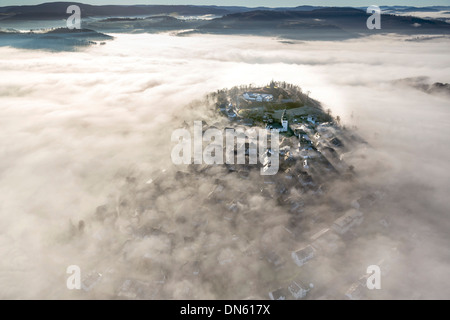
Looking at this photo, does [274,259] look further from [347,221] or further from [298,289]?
[347,221]

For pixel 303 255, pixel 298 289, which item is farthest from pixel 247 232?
pixel 298 289

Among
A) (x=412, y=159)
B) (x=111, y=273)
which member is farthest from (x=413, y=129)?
(x=111, y=273)

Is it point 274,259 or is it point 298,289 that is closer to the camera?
point 298,289

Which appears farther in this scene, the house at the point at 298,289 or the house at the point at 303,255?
the house at the point at 303,255

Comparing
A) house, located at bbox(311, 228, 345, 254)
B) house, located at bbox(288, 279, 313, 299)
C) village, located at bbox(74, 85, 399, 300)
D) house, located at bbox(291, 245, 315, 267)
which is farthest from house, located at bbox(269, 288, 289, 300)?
house, located at bbox(311, 228, 345, 254)

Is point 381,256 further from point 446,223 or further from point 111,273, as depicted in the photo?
point 111,273

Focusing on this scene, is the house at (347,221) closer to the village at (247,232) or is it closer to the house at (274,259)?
the village at (247,232)

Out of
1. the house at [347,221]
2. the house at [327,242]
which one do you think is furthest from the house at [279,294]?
the house at [347,221]
